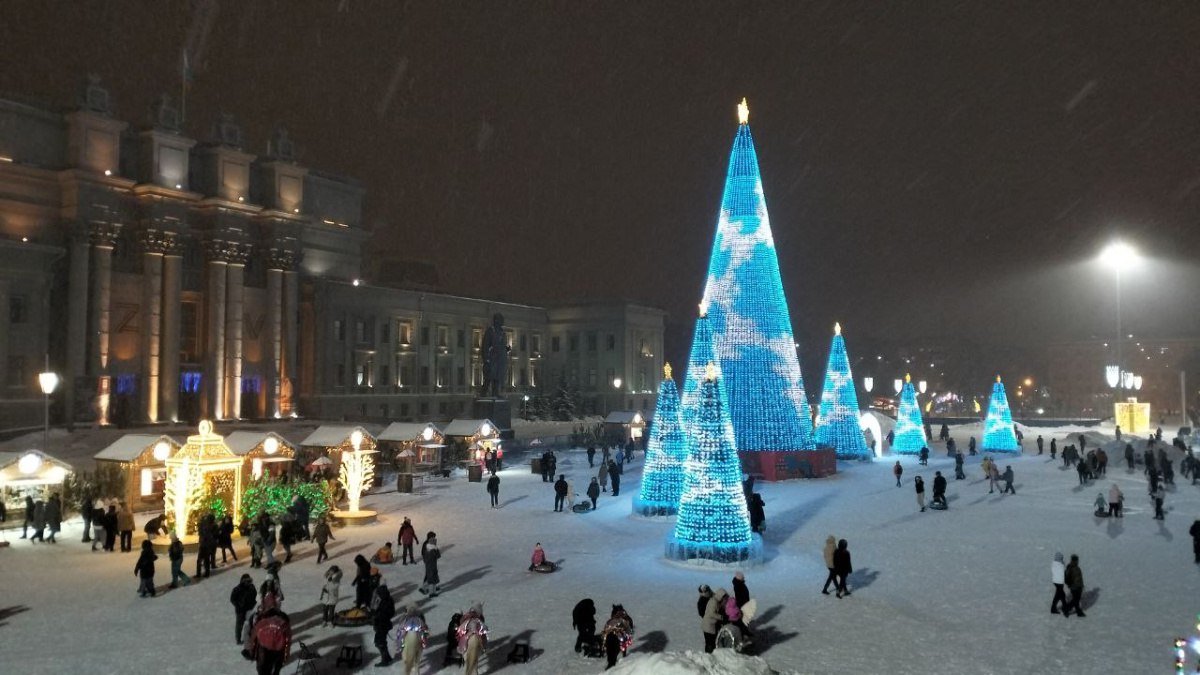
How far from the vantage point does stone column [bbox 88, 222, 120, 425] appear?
44562mm

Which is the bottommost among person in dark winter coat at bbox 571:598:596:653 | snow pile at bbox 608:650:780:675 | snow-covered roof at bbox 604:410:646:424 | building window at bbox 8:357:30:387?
person in dark winter coat at bbox 571:598:596:653

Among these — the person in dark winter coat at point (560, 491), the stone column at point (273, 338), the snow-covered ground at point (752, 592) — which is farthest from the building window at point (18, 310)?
the person in dark winter coat at point (560, 491)

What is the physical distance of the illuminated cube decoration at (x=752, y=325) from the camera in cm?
3138

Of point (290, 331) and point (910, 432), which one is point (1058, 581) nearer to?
point (910, 432)

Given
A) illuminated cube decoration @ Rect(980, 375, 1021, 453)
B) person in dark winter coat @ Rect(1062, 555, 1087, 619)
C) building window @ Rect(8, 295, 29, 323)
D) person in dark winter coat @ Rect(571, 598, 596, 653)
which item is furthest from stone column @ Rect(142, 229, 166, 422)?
person in dark winter coat @ Rect(1062, 555, 1087, 619)

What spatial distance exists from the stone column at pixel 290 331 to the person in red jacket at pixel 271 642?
48.0 metres

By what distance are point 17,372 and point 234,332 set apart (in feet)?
40.1

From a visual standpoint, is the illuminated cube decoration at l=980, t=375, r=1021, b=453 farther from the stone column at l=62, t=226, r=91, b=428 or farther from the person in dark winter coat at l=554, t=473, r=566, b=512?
the stone column at l=62, t=226, r=91, b=428

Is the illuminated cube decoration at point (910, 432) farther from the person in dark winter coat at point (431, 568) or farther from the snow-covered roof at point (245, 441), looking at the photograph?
the person in dark winter coat at point (431, 568)

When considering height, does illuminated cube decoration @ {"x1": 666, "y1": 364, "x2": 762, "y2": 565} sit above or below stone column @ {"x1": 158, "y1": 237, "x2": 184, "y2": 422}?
below

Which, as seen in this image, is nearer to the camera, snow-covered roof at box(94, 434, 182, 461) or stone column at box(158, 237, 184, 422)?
snow-covered roof at box(94, 434, 182, 461)

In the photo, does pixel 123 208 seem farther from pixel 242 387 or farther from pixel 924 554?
pixel 924 554

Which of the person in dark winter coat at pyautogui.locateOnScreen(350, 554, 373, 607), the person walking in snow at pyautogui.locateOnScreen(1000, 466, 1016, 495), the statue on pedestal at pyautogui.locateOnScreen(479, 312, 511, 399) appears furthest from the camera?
the statue on pedestal at pyautogui.locateOnScreen(479, 312, 511, 399)

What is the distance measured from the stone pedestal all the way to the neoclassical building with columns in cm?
1519
